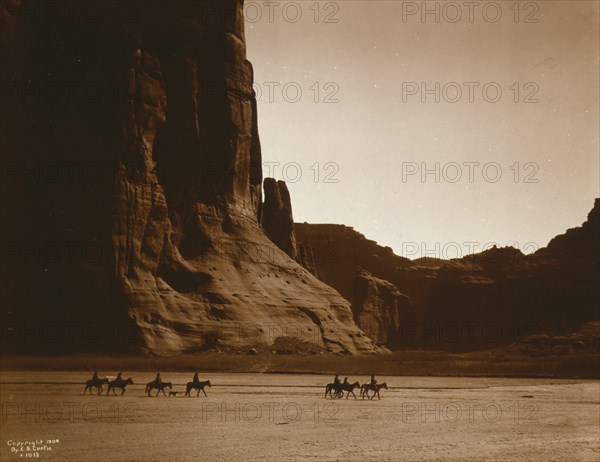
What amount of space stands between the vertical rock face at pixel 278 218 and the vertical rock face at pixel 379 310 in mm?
56952

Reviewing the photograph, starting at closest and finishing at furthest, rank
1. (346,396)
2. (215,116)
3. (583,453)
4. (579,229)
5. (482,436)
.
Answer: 1. (583,453)
2. (482,436)
3. (346,396)
4. (215,116)
5. (579,229)

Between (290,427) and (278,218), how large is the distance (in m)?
93.3

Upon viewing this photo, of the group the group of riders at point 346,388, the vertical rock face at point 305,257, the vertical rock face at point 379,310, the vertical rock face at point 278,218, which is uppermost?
the vertical rock face at point 278,218

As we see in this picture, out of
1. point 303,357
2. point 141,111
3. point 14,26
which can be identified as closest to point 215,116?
point 141,111

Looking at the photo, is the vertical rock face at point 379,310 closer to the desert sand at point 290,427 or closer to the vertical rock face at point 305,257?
the vertical rock face at point 305,257

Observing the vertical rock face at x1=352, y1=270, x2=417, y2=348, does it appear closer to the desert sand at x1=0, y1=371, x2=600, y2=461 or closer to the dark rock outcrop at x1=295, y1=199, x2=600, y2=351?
the dark rock outcrop at x1=295, y1=199, x2=600, y2=351

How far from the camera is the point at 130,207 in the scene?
72375mm

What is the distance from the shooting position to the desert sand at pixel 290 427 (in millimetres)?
16609

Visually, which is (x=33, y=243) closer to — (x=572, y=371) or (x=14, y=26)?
(x=14, y=26)

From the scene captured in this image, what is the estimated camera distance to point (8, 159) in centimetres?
7381

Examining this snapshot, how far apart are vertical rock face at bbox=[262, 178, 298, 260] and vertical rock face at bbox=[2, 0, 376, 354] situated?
24.9m

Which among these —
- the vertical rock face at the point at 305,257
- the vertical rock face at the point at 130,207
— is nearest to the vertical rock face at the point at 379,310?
the vertical rock face at the point at 305,257

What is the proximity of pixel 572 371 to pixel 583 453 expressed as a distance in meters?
59.1

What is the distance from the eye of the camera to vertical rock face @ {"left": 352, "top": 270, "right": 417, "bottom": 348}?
562 feet
